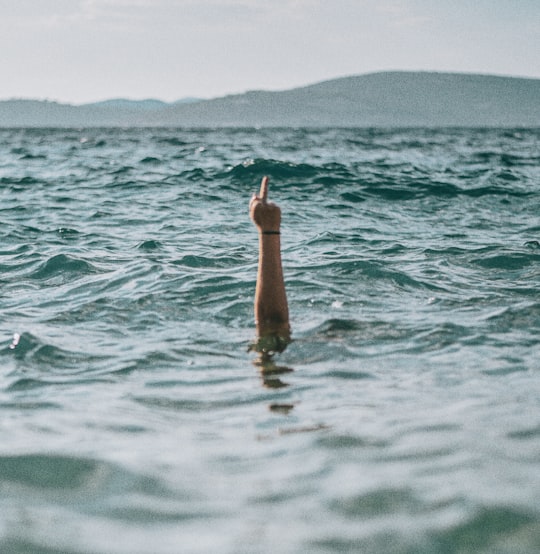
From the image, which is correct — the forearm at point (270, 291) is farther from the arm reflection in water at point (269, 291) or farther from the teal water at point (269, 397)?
the teal water at point (269, 397)

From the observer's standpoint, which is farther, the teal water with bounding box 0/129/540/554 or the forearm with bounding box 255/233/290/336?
the forearm with bounding box 255/233/290/336

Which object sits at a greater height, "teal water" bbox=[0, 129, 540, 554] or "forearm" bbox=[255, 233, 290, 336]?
"forearm" bbox=[255, 233, 290, 336]

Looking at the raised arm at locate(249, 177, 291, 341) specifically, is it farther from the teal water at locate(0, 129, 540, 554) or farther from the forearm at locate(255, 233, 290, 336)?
the teal water at locate(0, 129, 540, 554)

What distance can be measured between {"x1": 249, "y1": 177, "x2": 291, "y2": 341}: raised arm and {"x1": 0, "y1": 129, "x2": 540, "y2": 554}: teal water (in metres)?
0.22

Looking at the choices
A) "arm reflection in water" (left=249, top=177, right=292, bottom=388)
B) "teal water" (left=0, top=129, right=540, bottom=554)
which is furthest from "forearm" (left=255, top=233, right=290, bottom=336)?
"teal water" (left=0, top=129, right=540, bottom=554)

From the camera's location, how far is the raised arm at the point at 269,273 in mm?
5809

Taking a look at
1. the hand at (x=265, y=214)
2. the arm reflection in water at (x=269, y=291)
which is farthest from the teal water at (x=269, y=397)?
the hand at (x=265, y=214)

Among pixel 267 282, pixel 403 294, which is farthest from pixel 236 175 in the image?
pixel 267 282

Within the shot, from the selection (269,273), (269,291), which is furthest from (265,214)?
(269,291)

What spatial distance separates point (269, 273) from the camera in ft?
19.4

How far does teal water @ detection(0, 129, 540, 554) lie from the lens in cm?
327

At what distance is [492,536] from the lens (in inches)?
123

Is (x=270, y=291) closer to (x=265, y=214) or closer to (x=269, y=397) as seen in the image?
(x=265, y=214)

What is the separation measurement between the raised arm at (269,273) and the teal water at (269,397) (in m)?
0.22
